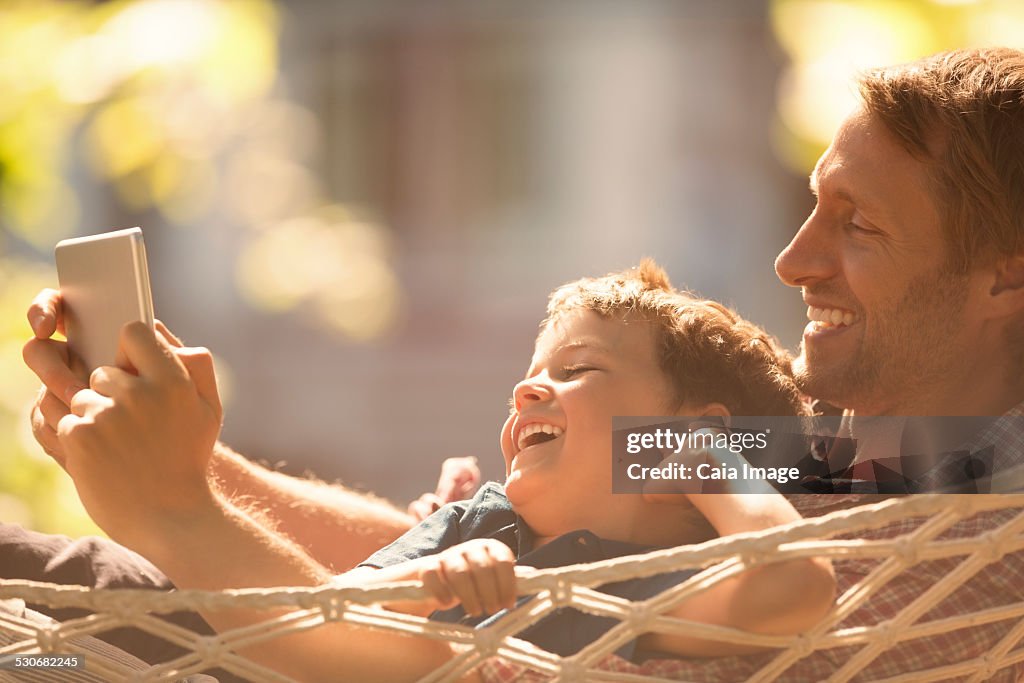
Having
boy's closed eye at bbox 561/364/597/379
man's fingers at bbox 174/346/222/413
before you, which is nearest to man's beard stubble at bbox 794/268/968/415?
boy's closed eye at bbox 561/364/597/379

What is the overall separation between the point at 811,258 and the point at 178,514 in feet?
2.80

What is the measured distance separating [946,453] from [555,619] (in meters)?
0.48

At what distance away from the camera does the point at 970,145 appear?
1.40m

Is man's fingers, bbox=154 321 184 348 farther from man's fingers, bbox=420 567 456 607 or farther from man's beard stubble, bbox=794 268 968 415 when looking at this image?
man's beard stubble, bbox=794 268 968 415

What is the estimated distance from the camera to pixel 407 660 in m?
1.06

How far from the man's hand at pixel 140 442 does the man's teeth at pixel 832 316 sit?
31.4 inches

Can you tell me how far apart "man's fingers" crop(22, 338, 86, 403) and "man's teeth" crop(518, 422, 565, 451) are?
0.47 metres

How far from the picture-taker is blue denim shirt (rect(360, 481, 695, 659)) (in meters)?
1.13

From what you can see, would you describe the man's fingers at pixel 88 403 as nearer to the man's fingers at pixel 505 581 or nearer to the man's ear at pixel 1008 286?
the man's fingers at pixel 505 581

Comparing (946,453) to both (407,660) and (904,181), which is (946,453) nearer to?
(904,181)

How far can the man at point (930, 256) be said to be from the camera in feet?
4.59

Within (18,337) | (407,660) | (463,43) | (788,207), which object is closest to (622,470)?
(407,660)

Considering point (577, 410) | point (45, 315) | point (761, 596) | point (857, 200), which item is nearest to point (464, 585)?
point (761, 596)

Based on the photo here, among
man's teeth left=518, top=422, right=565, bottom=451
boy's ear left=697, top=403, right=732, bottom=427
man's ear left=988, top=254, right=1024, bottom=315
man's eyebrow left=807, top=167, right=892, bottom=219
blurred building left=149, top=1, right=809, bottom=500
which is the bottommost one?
man's teeth left=518, top=422, right=565, bottom=451
